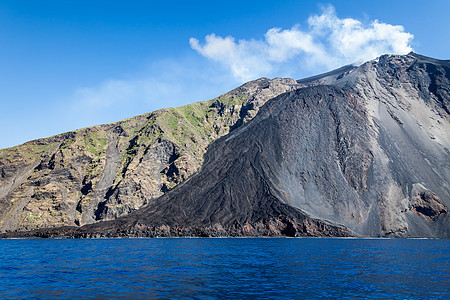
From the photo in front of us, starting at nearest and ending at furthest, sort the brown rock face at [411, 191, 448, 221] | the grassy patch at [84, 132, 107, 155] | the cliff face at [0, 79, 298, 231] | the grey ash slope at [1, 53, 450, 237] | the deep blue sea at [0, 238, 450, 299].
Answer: the deep blue sea at [0, 238, 450, 299] < the grey ash slope at [1, 53, 450, 237] < the brown rock face at [411, 191, 448, 221] < the cliff face at [0, 79, 298, 231] < the grassy patch at [84, 132, 107, 155]

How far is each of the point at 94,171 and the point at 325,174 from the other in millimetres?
102227

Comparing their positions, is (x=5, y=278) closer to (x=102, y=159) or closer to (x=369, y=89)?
(x=102, y=159)

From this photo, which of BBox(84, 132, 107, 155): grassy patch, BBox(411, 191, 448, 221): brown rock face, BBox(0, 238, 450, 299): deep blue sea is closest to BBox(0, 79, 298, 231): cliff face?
BBox(84, 132, 107, 155): grassy patch

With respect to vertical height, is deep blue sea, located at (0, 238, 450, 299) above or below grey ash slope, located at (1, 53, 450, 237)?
below

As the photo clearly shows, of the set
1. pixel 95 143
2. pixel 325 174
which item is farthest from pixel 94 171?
pixel 325 174

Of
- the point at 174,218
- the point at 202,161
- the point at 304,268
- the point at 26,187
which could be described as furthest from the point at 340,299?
the point at 26,187

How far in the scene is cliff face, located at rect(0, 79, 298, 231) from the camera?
146250mm

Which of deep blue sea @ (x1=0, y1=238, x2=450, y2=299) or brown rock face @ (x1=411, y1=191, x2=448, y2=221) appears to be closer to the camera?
deep blue sea @ (x1=0, y1=238, x2=450, y2=299)

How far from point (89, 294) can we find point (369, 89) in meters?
189

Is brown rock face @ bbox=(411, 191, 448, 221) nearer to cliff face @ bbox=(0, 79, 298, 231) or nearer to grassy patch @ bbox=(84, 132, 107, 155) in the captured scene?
cliff face @ bbox=(0, 79, 298, 231)

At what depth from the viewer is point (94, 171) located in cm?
16425

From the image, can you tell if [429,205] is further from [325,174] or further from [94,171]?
[94,171]

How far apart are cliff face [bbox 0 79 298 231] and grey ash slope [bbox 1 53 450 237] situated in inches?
396

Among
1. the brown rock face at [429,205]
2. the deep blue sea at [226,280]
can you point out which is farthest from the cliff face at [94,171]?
the deep blue sea at [226,280]
